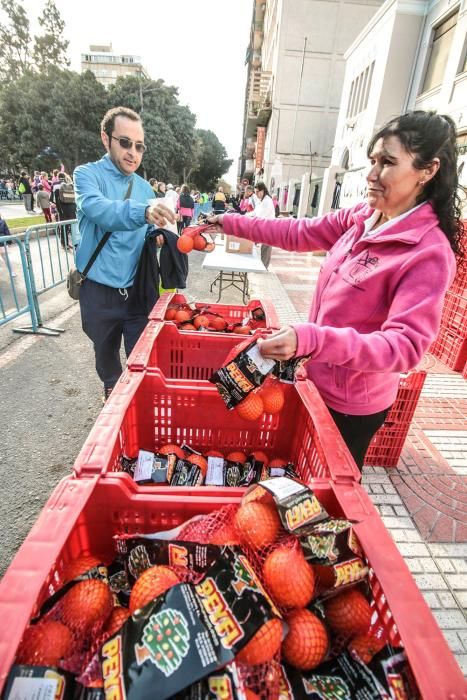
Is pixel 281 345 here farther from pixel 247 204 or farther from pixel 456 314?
pixel 247 204

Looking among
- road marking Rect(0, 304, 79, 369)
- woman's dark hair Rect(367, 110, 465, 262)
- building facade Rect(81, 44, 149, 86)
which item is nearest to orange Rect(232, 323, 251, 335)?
woman's dark hair Rect(367, 110, 465, 262)

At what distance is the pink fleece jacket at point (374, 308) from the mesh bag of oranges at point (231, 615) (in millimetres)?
491

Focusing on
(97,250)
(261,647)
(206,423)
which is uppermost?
(97,250)

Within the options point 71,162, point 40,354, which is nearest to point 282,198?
point 71,162

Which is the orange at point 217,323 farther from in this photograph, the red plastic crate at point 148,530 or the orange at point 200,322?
the red plastic crate at point 148,530

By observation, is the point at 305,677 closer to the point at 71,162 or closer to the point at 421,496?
the point at 421,496

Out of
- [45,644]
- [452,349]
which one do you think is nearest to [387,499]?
[45,644]

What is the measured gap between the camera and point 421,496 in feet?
10.1

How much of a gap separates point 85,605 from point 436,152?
75.4 inches

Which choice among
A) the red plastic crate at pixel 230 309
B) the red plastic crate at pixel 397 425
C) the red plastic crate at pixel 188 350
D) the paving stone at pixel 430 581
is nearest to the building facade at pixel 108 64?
the red plastic crate at pixel 230 309

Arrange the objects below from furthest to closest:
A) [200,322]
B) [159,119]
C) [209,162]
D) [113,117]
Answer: [209,162] < [159,119] < [200,322] < [113,117]

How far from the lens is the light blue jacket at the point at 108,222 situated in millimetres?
2387

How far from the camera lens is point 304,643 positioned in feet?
3.14

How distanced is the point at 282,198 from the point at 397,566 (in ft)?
92.8
